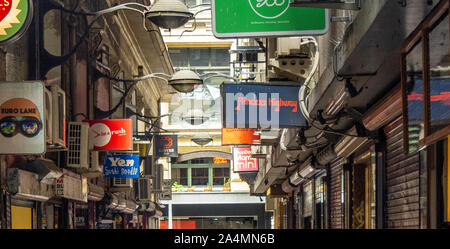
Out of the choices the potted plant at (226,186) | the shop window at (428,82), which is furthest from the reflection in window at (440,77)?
the potted plant at (226,186)

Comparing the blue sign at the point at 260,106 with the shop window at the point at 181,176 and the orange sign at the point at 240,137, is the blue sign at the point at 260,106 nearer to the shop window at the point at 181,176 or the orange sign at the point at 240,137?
the orange sign at the point at 240,137

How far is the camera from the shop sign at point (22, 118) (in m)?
11.8

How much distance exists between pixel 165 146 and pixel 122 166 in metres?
11.9

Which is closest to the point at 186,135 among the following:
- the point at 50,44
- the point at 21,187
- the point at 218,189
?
the point at 218,189

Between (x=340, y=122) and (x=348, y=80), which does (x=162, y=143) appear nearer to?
(x=340, y=122)

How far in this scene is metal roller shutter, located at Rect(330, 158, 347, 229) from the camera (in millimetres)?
15773

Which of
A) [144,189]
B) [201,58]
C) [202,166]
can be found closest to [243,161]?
[144,189]

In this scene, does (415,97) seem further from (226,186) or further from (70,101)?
(226,186)

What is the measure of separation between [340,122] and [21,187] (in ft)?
18.0

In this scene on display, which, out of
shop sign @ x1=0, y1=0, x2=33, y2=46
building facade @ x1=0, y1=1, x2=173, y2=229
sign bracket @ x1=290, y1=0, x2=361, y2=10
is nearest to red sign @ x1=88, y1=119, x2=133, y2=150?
building facade @ x1=0, y1=1, x2=173, y2=229

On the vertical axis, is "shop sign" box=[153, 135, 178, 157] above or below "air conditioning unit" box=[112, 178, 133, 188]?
above

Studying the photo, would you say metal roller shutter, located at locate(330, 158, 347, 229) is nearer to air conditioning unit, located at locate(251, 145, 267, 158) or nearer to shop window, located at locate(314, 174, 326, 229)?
shop window, located at locate(314, 174, 326, 229)

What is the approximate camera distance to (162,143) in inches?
1315

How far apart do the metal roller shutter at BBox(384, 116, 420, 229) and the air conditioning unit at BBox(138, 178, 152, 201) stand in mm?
22482
